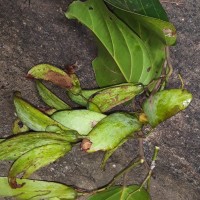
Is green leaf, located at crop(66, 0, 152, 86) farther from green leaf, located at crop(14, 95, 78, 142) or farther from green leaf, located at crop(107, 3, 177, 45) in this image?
green leaf, located at crop(14, 95, 78, 142)

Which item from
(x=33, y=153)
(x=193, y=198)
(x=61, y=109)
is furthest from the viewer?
(x=193, y=198)

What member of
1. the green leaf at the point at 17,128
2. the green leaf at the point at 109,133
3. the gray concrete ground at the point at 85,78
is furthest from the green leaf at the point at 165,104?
the green leaf at the point at 17,128

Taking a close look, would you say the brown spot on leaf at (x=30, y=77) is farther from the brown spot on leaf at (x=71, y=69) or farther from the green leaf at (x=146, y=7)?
the green leaf at (x=146, y=7)

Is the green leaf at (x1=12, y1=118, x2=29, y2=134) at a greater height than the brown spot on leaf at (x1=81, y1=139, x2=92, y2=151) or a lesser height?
lesser

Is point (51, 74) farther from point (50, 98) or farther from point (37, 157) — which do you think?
point (37, 157)

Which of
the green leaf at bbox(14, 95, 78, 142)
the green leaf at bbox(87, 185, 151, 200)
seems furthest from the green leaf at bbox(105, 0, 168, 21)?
the green leaf at bbox(87, 185, 151, 200)

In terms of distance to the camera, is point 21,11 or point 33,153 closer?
point 33,153

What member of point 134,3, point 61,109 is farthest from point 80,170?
point 134,3

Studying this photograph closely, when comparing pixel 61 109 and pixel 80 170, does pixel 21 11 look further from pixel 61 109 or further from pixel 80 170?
pixel 80 170
